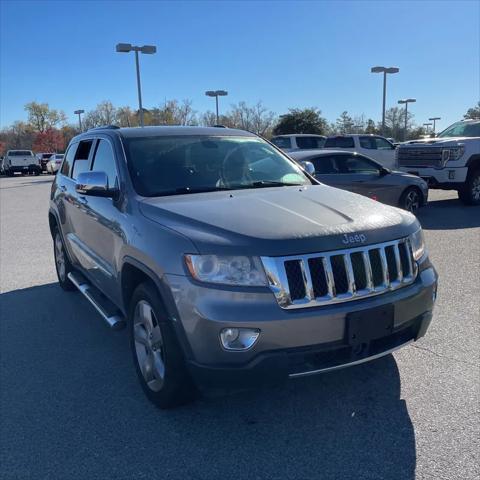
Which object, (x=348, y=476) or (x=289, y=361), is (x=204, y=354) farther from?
(x=348, y=476)

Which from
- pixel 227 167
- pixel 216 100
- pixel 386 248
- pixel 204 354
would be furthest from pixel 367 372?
pixel 216 100

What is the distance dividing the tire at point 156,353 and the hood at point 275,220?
0.53 meters

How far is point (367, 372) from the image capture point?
3.74 metres

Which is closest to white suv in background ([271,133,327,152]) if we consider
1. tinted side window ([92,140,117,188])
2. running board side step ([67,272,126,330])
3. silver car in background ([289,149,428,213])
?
silver car in background ([289,149,428,213])

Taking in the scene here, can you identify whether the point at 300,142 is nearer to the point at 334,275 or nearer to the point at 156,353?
the point at 156,353

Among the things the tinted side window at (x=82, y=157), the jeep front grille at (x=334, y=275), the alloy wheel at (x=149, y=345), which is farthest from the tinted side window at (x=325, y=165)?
the alloy wheel at (x=149, y=345)

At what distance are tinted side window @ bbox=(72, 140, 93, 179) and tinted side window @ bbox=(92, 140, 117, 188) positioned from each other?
1.16 feet

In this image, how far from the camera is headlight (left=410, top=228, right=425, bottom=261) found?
3.33 metres

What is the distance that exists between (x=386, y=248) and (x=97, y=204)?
98.0 inches

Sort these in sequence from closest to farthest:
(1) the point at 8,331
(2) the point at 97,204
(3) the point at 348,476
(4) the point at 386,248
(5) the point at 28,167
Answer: (3) the point at 348,476 < (4) the point at 386,248 < (2) the point at 97,204 < (1) the point at 8,331 < (5) the point at 28,167

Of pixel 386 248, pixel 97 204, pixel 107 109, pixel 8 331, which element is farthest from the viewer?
pixel 107 109

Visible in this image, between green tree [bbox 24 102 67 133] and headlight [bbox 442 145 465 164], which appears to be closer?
headlight [bbox 442 145 465 164]

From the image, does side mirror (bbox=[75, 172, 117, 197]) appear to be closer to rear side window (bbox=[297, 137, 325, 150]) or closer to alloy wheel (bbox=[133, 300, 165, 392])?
alloy wheel (bbox=[133, 300, 165, 392])

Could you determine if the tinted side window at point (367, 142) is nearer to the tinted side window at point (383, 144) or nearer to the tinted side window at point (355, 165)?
the tinted side window at point (383, 144)
